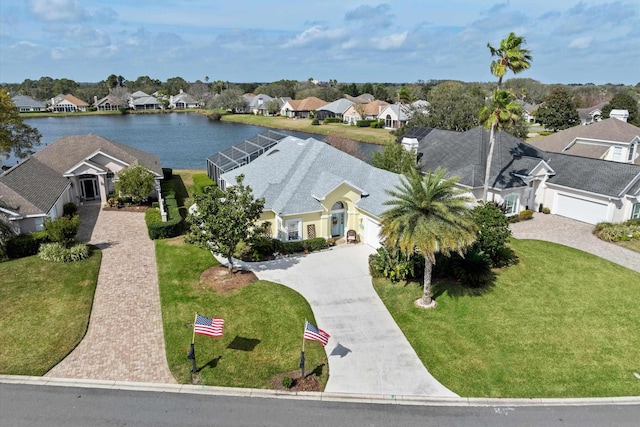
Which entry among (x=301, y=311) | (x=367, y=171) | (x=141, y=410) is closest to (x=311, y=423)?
(x=141, y=410)

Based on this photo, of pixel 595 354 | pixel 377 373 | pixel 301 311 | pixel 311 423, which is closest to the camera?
pixel 311 423

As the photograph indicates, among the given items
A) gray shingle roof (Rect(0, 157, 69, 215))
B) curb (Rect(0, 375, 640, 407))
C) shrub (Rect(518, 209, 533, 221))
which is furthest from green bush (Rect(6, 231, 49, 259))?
shrub (Rect(518, 209, 533, 221))

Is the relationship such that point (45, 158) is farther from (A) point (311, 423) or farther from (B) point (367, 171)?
(A) point (311, 423)

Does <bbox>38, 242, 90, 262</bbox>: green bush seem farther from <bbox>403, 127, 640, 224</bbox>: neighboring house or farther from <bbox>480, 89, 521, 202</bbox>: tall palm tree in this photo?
<bbox>480, 89, 521, 202</bbox>: tall palm tree

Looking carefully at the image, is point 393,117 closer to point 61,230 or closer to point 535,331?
point 61,230

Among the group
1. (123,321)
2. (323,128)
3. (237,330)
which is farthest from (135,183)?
(323,128)
